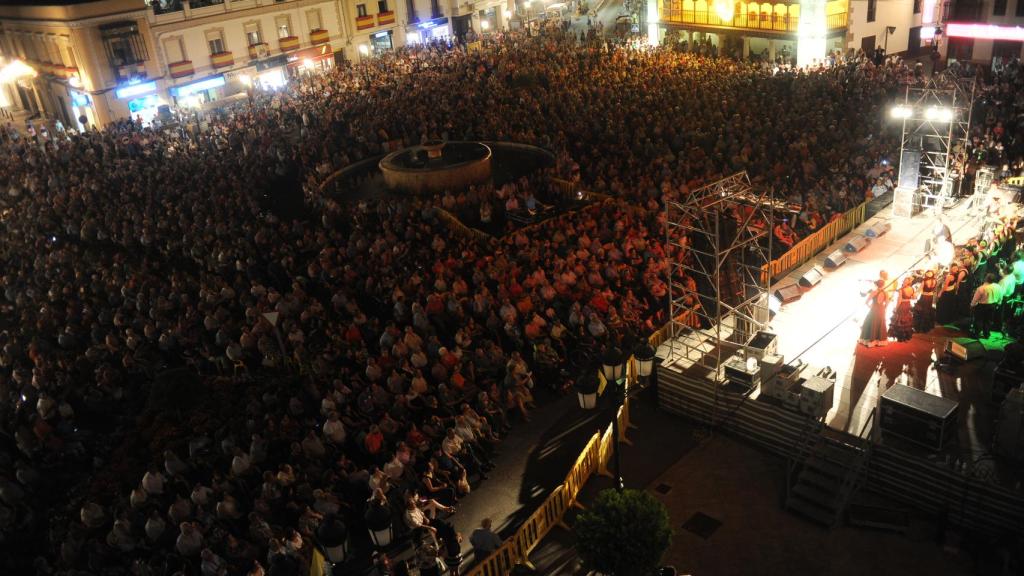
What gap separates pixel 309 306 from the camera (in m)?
16.9

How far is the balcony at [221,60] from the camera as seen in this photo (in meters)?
44.0

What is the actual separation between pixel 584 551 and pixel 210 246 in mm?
14644

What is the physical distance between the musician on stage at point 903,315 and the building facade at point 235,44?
113 ft

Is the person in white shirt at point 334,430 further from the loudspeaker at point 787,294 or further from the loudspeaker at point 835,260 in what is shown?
the loudspeaker at point 835,260

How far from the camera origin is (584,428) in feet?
46.8

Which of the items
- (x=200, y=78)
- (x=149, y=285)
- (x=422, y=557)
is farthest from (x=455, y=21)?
(x=422, y=557)

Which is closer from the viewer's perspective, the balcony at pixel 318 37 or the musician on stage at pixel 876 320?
the musician on stage at pixel 876 320

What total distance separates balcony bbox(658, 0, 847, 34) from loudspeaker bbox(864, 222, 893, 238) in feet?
68.0

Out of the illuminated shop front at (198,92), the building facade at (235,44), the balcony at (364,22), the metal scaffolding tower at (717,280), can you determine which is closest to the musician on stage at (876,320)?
the metal scaffolding tower at (717,280)

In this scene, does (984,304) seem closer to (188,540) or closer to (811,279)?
(811,279)

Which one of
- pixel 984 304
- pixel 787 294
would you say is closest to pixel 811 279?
pixel 787 294

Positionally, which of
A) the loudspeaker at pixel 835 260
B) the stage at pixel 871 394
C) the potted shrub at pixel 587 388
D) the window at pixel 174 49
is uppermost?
the window at pixel 174 49

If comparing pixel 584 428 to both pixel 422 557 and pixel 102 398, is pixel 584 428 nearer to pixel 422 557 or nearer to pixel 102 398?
pixel 422 557

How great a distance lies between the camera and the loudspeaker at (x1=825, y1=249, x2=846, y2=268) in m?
18.5
